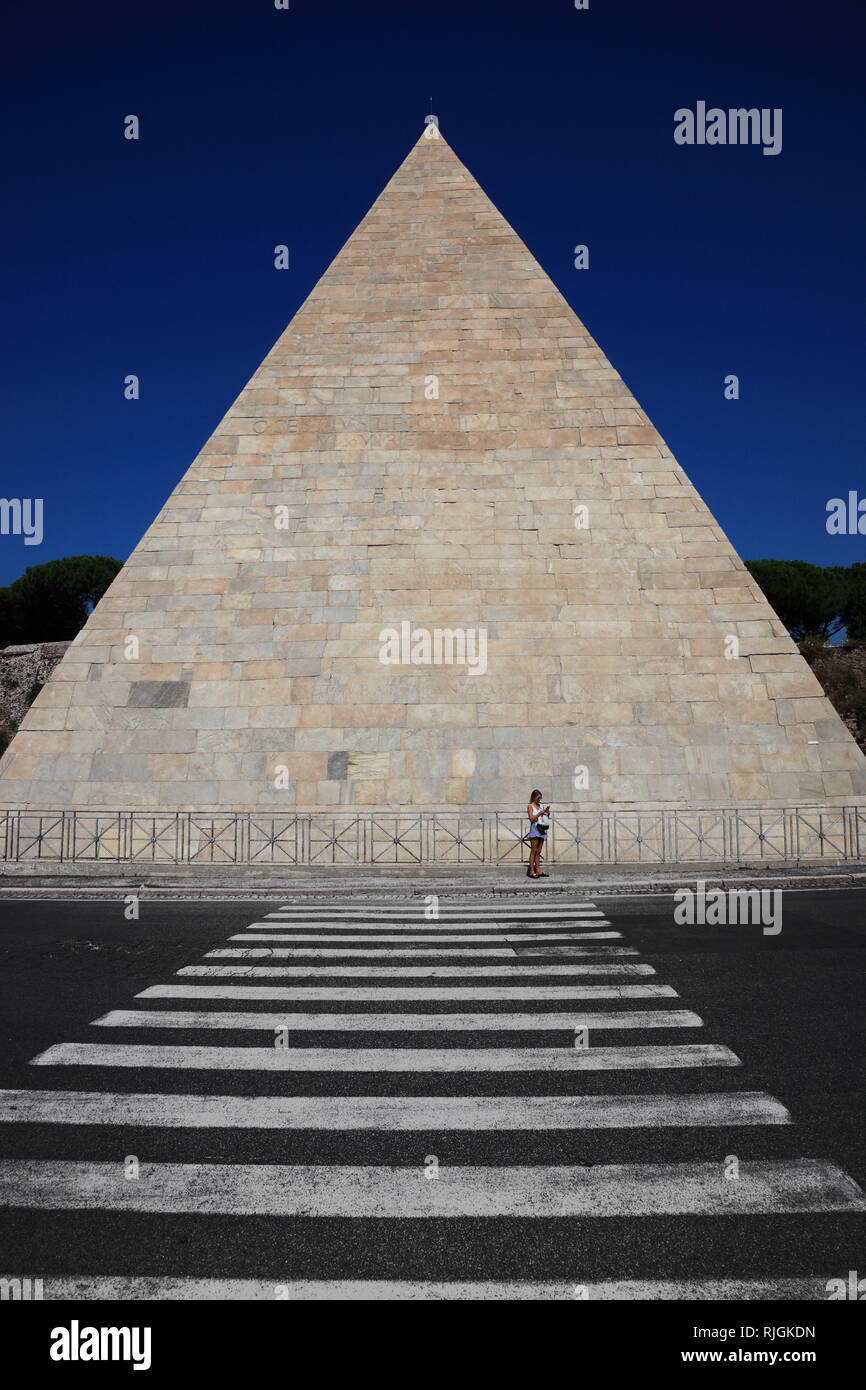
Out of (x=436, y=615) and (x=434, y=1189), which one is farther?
(x=436, y=615)

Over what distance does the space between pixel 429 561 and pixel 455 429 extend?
3514 millimetres

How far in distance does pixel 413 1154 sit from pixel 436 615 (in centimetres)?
1474

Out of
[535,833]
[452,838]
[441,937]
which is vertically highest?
[535,833]

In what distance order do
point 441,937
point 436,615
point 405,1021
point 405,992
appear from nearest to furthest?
1. point 405,1021
2. point 405,992
3. point 441,937
4. point 436,615

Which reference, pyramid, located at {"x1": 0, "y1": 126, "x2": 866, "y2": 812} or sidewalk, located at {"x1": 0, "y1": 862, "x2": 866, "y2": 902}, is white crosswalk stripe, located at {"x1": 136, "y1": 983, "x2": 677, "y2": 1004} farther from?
pyramid, located at {"x1": 0, "y1": 126, "x2": 866, "y2": 812}

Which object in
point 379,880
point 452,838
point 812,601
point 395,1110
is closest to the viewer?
point 395,1110

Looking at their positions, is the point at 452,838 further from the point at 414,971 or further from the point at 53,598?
the point at 53,598

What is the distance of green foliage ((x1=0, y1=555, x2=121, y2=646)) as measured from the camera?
1940 inches

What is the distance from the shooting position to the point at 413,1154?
4203mm

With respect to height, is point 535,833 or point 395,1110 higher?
point 535,833

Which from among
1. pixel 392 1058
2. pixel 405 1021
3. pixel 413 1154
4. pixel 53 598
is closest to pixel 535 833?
pixel 405 1021
